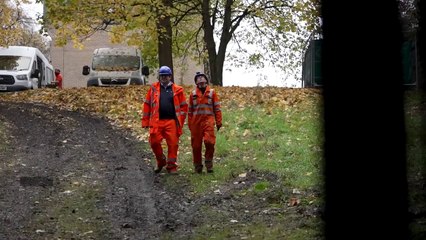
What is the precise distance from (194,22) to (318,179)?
2785cm

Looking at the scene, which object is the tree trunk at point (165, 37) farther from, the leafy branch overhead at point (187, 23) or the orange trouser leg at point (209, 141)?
the orange trouser leg at point (209, 141)

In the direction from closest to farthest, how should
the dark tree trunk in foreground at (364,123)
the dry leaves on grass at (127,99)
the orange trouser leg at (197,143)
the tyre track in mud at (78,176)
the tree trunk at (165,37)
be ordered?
the dark tree trunk in foreground at (364,123)
the tyre track in mud at (78,176)
the orange trouser leg at (197,143)
the dry leaves on grass at (127,99)
the tree trunk at (165,37)

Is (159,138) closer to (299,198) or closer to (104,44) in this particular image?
(299,198)

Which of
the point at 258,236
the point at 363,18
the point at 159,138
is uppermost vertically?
the point at 363,18

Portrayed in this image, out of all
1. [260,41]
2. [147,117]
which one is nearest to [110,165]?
[147,117]

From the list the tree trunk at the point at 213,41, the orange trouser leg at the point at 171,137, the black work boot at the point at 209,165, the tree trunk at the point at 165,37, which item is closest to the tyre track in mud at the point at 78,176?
the orange trouser leg at the point at 171,137

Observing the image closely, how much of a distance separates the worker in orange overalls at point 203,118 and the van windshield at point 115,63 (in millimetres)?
20356

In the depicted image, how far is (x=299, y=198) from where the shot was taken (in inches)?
365

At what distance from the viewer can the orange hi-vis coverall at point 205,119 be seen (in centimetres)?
1175

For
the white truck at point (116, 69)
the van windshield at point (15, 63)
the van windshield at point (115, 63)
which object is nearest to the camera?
the van windshield at point (15, 63)

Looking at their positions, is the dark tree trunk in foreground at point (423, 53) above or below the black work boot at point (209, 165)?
above

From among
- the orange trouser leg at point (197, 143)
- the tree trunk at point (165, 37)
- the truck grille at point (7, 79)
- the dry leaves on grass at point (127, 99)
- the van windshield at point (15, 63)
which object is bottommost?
the orange trouser leg at point (197, 143)

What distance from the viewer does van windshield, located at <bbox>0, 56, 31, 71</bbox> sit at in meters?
31.1

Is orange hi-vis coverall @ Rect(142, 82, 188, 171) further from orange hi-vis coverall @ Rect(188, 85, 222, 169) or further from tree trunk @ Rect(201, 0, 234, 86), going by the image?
tree trunk @ Rect(201, 0, 234, 86)
